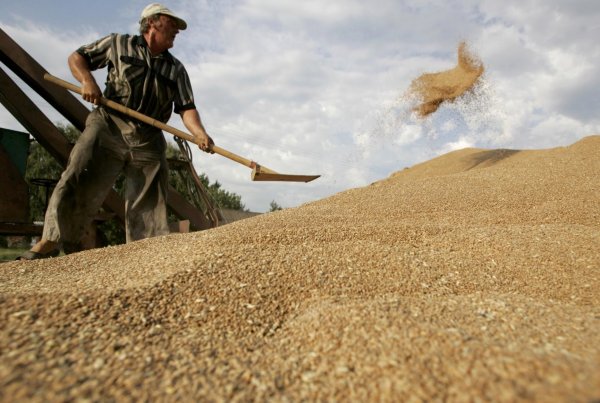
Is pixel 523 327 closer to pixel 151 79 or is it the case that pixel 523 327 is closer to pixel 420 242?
pixel 420 242

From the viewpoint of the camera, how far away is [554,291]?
5.68 feet

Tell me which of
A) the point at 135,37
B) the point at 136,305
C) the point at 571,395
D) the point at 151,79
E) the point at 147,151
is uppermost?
the point at 135,37

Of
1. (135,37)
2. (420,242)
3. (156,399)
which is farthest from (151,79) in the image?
(156,399)

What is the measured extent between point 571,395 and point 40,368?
1.03 m

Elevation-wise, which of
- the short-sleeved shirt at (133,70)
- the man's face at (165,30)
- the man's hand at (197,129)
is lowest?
the man's hand at (197,129)

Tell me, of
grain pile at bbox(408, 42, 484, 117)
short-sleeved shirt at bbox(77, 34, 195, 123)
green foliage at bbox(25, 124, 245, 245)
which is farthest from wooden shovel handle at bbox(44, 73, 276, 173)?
green foliage at bbox(25, 124, 245, 245)

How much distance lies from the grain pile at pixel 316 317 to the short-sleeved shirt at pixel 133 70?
3.47 ft

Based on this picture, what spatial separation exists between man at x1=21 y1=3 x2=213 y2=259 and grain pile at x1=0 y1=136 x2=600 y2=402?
59 centimetres

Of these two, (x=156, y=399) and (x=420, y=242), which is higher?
(x=420, y=242)

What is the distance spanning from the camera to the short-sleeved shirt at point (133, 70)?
2.98 metres

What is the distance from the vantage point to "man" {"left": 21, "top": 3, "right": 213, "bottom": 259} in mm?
2840

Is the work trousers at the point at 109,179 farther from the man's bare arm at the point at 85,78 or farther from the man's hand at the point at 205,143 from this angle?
the man's hand at the point at 205,143

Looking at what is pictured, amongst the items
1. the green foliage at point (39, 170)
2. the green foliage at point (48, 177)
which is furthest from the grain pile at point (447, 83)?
the green foliage at point (39, 170)

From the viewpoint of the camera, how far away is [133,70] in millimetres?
2990
